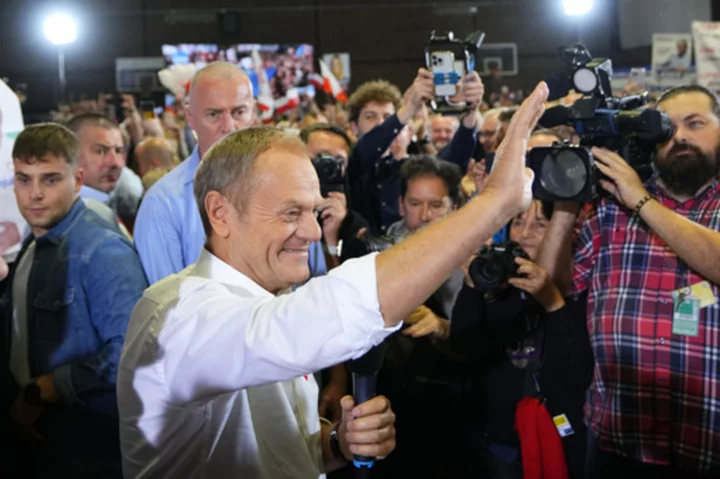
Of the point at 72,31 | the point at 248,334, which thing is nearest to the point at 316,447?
the point at 248,334

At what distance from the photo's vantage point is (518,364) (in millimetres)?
3031

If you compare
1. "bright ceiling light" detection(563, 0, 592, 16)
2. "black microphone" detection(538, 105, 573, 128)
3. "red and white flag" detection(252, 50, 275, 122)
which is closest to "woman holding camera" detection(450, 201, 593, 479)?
"black microphone" detection(538, 105, 573, 128)

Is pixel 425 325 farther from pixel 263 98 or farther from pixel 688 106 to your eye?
pixel 263 98

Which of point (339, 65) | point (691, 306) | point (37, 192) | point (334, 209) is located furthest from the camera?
point (339, 65)

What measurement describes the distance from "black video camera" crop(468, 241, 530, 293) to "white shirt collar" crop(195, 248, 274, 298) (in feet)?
4.22

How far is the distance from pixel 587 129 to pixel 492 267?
1.79ft

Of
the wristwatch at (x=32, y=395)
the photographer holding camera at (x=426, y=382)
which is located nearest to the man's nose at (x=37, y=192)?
the wristwatch at (x=32, y=395)

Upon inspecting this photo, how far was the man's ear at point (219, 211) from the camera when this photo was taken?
5.31ft

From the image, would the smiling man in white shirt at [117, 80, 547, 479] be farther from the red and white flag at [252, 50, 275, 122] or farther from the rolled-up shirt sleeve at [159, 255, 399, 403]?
the red and white flag at [252, 50, 275, 122]

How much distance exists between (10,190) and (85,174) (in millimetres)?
1008

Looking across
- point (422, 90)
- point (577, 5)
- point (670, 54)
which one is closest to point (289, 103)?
point (577, 5)

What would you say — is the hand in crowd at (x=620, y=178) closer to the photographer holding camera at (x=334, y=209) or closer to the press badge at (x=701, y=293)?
the press badge at (x=701, y=293)

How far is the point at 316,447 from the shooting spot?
1.87m

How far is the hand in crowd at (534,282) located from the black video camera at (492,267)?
21 mm
